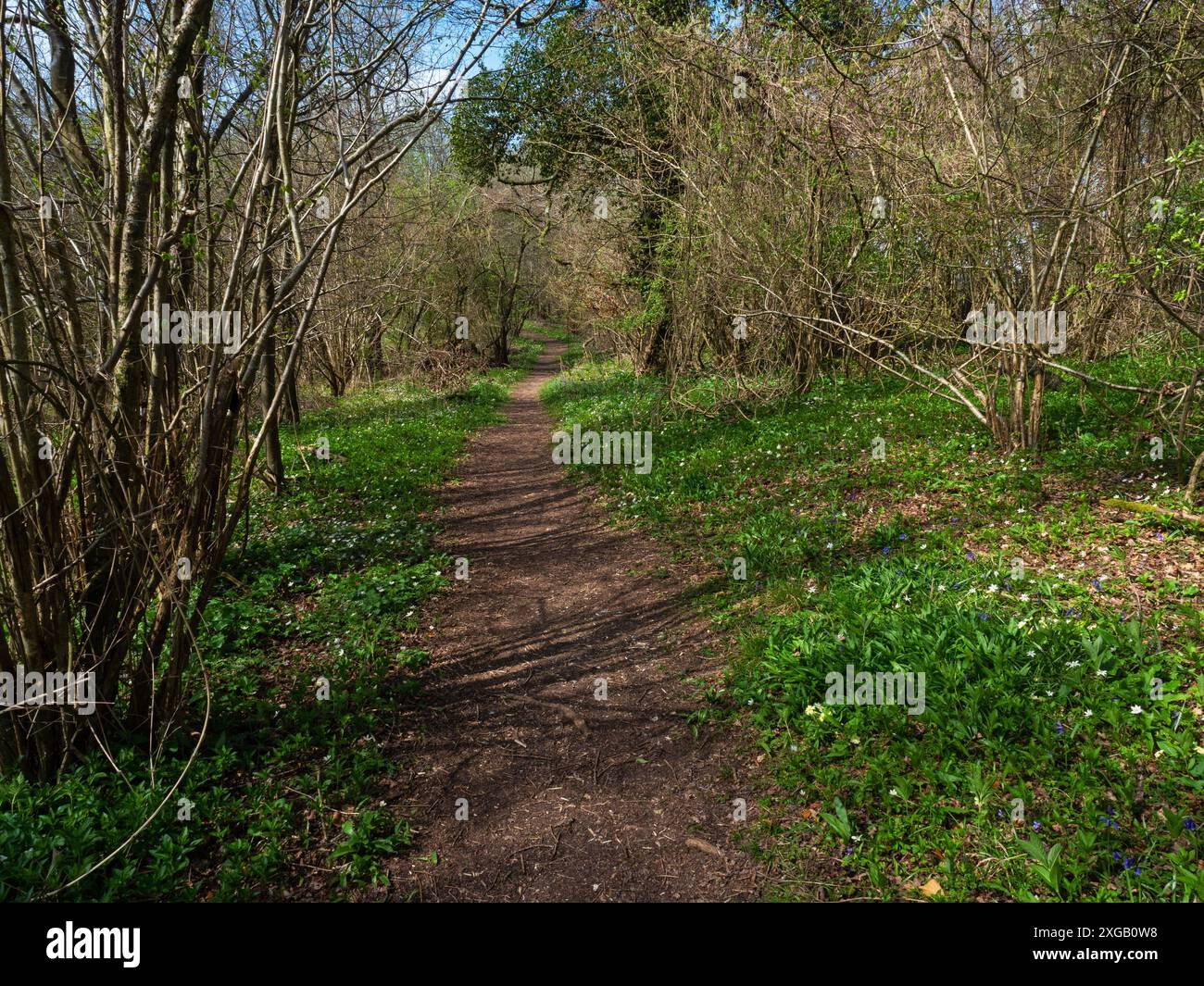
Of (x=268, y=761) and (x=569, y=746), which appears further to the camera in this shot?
(x=569, y=746)

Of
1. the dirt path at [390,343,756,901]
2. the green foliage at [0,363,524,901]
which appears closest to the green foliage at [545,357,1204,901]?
the dirt path at [390,343,756,901]

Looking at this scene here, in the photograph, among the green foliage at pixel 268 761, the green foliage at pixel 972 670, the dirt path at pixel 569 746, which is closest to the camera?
the green foliage at pixel 972 670

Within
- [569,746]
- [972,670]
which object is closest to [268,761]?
[569,746]

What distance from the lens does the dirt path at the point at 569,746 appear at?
10.0ft

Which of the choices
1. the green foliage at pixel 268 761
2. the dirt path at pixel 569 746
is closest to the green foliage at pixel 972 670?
the dirt path at pixel 569 746

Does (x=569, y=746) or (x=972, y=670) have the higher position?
(x=972, y=670)

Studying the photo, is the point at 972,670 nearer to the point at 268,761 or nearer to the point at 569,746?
the point at 569,746

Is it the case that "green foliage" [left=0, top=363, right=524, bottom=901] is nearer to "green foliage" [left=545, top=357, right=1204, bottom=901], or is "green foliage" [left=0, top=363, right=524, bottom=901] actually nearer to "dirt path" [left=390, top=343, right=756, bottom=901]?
"dirt path" [left=390, top=343, right=756, bottom=901]

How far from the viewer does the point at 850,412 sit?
30.4 ft

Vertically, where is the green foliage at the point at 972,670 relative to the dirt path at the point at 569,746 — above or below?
above

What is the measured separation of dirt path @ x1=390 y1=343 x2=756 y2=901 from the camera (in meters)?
3.05

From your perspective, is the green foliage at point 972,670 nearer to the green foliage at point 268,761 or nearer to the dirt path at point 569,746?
the dirt path at point 569,746


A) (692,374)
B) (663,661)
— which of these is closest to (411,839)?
(663,661)

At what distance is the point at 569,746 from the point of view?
3.97 meters
